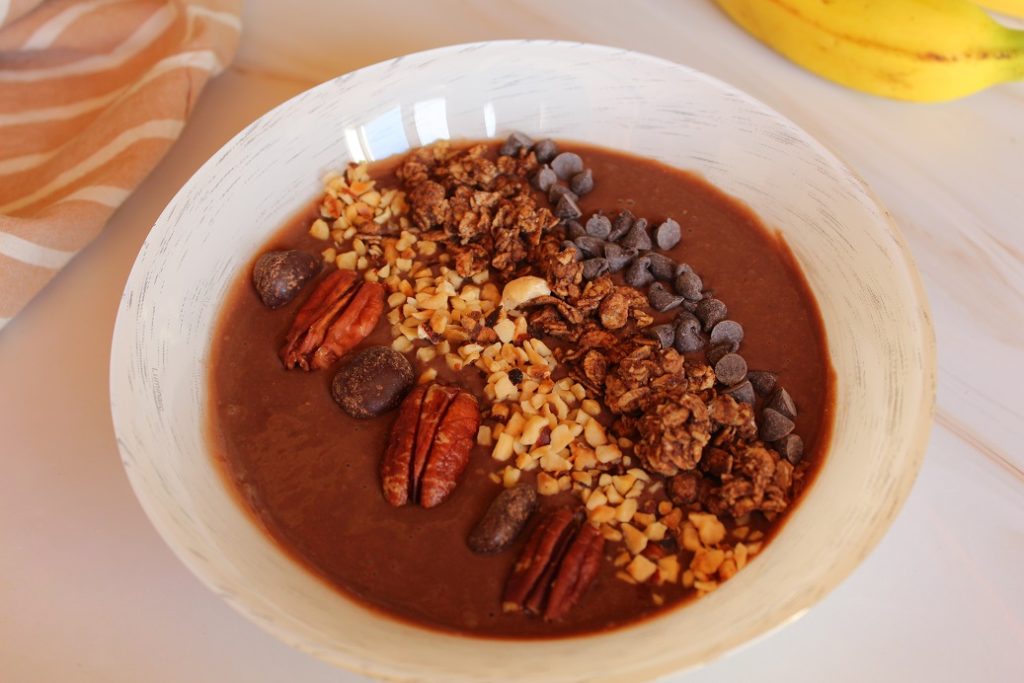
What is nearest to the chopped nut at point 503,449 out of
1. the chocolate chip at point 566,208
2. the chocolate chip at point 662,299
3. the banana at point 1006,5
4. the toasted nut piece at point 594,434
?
the toasted nut piece at point 594,434

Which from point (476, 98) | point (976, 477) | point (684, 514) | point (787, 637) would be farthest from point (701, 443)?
point (476, 98)

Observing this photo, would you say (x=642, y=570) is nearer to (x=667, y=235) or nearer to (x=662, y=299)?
(x=662, y=299)

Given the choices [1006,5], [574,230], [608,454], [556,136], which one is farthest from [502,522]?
[1006,5]

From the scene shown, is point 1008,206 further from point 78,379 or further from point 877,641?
point 78,379

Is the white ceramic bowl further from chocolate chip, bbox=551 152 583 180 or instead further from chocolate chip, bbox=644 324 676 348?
chocolate chip, bbox=644 324 676 348

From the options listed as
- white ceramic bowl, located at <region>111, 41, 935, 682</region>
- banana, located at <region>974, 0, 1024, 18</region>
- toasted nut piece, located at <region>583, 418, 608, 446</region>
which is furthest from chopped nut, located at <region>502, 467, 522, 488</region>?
banana, located at <region>974, 0, 1024, 18</region>
